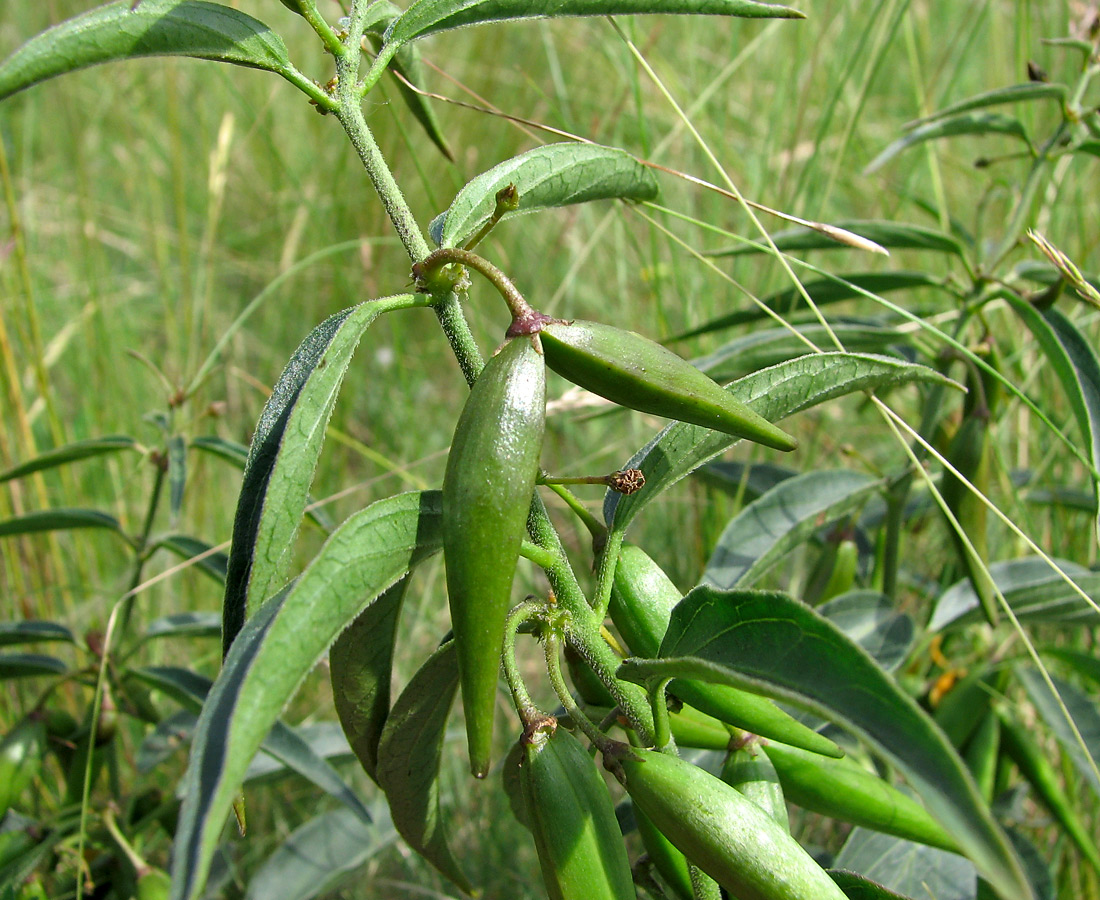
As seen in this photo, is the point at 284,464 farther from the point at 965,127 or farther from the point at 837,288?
the point at 965,127

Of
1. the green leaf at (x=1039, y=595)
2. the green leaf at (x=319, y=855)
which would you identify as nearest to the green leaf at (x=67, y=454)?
the green leaf at (x=319, y=855)

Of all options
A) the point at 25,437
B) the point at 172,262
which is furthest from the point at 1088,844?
the point at 172,262

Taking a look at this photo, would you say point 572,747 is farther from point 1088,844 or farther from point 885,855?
point 1088,844

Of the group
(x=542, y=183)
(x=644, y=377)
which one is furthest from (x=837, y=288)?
(x=644, y=377)

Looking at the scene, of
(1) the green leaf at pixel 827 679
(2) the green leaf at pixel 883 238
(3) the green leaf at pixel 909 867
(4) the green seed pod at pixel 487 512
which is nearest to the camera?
(1) the green leaf at pixel 827 679

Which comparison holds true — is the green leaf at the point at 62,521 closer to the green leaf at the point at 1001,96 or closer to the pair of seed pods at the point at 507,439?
the pair of seed pods at the point at 507,439

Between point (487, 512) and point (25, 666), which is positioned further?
point (25, 666)

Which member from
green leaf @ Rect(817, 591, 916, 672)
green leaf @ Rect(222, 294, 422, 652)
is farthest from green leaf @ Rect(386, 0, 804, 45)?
green leaf @ Rect(817, 591, 916, 672)
